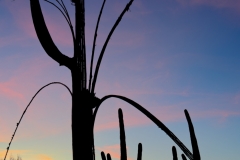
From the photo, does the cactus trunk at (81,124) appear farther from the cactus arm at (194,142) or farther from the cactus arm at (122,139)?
the cactus arm at (194,142)

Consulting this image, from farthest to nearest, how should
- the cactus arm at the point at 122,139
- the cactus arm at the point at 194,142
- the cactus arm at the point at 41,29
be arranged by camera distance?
the cactus arm at the point at 41,29
the cactus arm at the point at 122,139
the cactus arm at the point at 194,142

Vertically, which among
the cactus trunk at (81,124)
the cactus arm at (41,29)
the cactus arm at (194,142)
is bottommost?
the cactus arm at (194,142)

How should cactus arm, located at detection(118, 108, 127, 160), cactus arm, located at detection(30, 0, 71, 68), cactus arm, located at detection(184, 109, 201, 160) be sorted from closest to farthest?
cactus arm, located at detection(184, 109, 201, 160)
cactus arm, located at detection(118, 108, 127, 160)
cactus arm, located at detection(30, 0, 71, 68)

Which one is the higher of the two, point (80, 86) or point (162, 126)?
point (80, 86)

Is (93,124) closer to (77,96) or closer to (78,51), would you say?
(77,96)

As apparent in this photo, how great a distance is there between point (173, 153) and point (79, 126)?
0.65 meters

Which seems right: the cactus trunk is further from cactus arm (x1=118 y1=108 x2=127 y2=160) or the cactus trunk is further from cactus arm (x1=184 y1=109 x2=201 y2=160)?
cactus arm (x1=184 y1=109 x2=201 y2=160)

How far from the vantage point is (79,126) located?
6.62ft

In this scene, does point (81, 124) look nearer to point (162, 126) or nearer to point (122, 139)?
point (122, 139)

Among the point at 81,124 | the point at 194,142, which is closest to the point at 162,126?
the point at 194,142

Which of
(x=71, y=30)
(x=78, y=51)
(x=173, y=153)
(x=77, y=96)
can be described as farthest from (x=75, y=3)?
(x=173, y=153)

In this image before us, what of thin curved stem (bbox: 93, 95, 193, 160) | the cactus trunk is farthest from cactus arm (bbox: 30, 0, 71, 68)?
thin curved stem (bbox: 93, 95, 193, 160)

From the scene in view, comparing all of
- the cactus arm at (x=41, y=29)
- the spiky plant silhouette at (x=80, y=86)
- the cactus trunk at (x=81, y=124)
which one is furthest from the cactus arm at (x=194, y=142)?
the cactus arm at (x=41, y=29)

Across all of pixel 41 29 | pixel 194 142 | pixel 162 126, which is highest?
pixel 41 29
